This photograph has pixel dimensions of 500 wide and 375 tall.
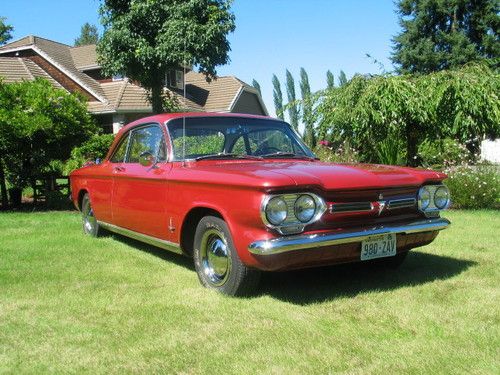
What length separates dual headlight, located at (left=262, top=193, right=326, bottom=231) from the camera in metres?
3.89

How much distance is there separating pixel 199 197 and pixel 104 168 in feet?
7.96

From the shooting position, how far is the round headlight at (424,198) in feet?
15.1

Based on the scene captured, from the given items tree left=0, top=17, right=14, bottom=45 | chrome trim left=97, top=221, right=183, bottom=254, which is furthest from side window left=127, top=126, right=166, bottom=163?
tree left=0, top=17, right=14, bottom=45

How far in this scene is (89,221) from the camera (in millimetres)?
7473

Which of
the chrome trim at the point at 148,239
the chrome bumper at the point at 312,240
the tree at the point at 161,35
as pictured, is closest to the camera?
the chrome bumper at the point at 312,240

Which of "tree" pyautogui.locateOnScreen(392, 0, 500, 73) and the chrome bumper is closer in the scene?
the chrome bumper

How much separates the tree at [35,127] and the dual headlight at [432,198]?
8042 millimetres

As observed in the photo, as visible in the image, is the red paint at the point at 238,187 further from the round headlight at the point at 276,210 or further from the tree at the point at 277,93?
the tree at the point at 277,93

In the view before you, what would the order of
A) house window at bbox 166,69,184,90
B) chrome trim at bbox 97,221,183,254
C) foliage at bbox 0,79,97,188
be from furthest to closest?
house window at bbox 166,69,184,90
foliage at bbox 0,79,97,188
chrome trim at bbox 97,221,183,254

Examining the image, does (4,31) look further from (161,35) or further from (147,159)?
(147,159)

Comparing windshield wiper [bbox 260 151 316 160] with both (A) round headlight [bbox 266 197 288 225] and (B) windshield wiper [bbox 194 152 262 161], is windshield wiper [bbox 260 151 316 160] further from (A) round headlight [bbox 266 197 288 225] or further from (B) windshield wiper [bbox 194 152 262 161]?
(A) round headlight [bbox 266 197 288 225]

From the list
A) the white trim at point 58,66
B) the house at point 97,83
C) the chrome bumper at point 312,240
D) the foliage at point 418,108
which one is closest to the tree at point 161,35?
the house at point 97,83

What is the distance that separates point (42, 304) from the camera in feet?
14.1

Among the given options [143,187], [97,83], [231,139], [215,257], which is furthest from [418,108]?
[97,83]
